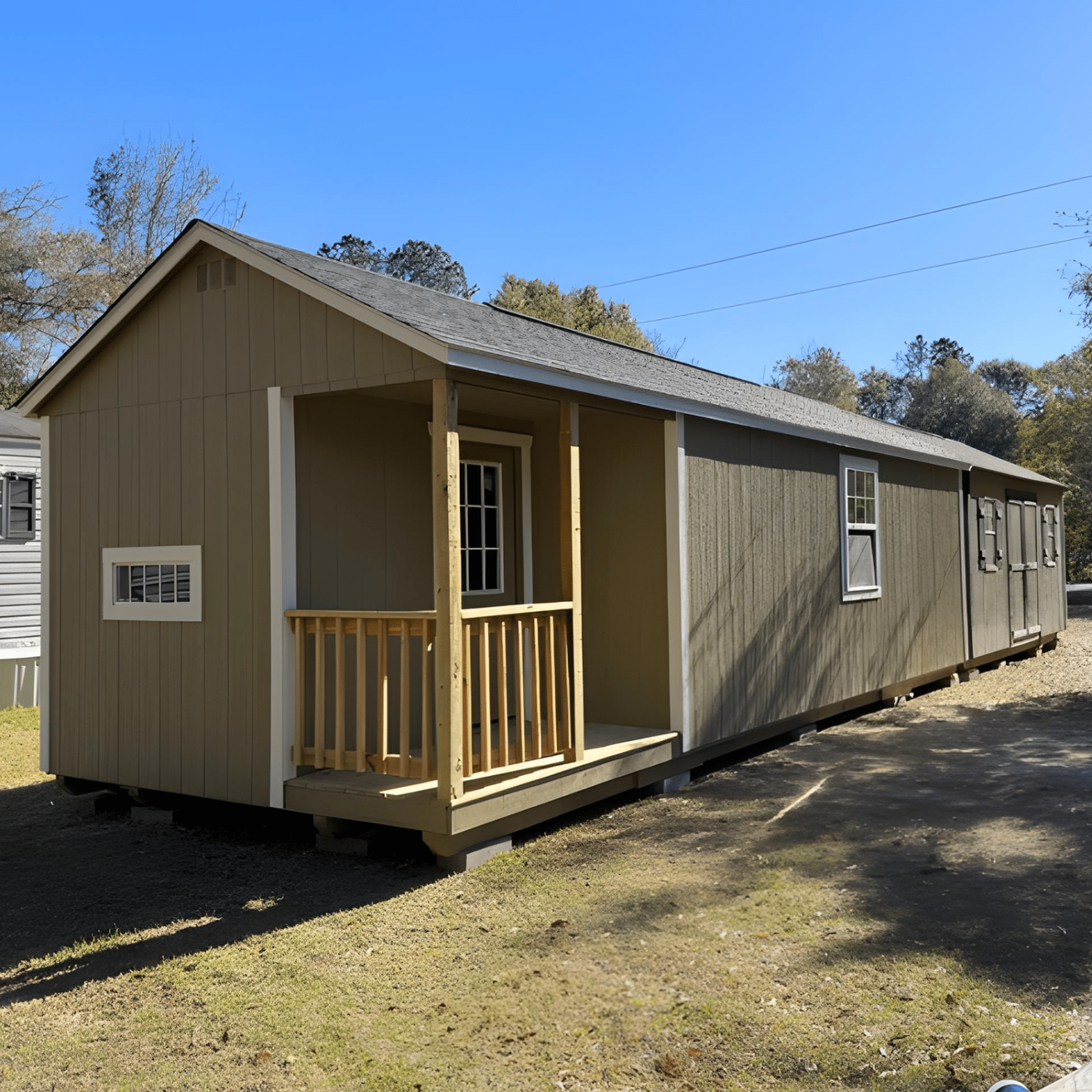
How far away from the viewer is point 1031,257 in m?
33.4

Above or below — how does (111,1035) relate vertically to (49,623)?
below

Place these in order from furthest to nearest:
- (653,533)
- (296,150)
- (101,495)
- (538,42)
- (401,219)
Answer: (401,219) → (296,150) → (538,42) → (653,533) → (101,495)

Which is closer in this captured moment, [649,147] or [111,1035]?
[111,1035]

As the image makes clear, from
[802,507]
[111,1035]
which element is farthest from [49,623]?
[802,507]

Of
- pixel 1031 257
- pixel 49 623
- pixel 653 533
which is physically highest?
pixel 1031 257

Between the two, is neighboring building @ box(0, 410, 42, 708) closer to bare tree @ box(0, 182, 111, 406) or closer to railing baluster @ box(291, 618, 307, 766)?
railing baluster @ box(291, 618, 307, 766)

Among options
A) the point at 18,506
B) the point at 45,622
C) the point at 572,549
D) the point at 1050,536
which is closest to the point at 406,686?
the point at 572,549

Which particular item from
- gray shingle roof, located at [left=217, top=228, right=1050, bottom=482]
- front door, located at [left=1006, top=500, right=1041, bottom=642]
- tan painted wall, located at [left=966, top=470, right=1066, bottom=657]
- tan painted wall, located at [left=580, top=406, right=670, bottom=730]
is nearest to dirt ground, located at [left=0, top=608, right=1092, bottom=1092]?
tan painted wall, located at [left=580, top=406, right=670, bottom=730]

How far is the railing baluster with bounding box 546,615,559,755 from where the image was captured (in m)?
5.87

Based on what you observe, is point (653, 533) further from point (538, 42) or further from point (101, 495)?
point (538, 42)

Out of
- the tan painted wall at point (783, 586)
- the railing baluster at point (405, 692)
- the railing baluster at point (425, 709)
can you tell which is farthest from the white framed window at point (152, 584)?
the tan painted wall at point (783, 586)

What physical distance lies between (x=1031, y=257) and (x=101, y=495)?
1340 inches

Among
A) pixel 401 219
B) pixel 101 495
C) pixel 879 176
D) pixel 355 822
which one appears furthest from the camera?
pixel 401 219

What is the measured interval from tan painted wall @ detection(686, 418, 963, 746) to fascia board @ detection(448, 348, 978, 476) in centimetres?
13
